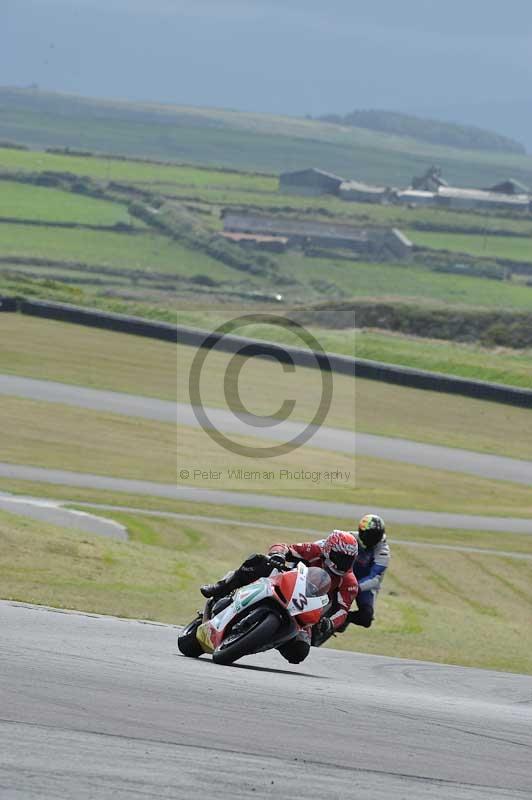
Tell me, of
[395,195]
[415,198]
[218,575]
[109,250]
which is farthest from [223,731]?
[415,198]

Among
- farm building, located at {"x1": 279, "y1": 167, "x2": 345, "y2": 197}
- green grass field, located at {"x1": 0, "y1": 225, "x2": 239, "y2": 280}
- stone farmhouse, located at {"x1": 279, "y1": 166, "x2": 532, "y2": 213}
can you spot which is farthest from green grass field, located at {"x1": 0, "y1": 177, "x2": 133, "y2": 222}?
stone farmhouse, located at {"x1": 279, "y1": 166, "x2": 532, "y2": 213}

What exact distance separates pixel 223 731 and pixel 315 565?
4.27m

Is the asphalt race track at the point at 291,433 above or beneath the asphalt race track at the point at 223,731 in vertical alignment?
beneath

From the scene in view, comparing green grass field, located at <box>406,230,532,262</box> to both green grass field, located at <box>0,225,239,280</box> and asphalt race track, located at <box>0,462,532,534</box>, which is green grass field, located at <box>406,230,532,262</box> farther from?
asphalt race track, located at <box>0,462,532,534</box>

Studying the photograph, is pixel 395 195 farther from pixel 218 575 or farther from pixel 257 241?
pixel 218 575

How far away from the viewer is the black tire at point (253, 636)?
11.8 m

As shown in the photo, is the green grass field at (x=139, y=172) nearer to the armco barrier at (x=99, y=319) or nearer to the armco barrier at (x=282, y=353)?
the armco barrier at (x=99, y=319)

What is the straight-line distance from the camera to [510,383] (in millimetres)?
49688

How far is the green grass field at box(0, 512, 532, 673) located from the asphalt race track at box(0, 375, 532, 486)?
10.5 m

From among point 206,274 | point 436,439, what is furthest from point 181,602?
point 206,274

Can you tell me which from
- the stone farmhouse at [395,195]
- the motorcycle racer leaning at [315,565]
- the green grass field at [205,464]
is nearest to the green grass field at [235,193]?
the stone farmhouse at [395,195]

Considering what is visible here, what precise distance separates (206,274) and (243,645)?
96.7 m

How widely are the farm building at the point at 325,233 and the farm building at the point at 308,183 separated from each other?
42579mm

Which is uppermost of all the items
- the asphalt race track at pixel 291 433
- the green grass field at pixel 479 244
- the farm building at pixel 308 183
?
the asphalt race track at pixel 291 433
